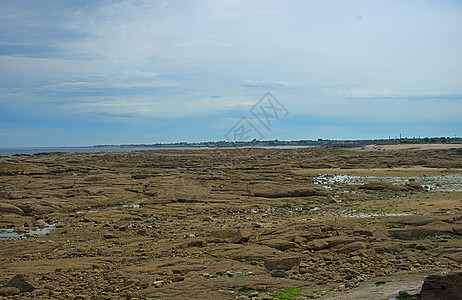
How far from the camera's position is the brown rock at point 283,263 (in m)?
10.2

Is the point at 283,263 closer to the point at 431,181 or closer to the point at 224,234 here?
the point at 224,234

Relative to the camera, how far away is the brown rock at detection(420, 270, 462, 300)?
23.4ft

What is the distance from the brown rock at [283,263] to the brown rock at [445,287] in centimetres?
373

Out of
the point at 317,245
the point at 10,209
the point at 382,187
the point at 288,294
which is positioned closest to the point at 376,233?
the point at 317,245

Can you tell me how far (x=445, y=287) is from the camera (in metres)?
7.16

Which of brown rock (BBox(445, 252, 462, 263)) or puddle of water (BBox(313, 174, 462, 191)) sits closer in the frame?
brown rock (BBox(445, 252, 462, 263))

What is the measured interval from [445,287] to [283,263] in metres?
4.11

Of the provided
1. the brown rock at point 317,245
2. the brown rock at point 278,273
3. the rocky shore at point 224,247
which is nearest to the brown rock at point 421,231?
the rocky shore at point 224,247

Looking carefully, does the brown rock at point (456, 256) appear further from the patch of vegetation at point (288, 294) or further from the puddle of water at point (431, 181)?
the puddle of water at point (431, 181)

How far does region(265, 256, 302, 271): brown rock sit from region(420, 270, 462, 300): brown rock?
3.73 m

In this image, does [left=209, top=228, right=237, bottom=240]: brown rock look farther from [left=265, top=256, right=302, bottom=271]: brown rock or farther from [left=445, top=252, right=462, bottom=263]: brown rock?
[left=445, top=252, right=462, bottom=263]: brown rock

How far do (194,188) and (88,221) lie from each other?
11.4m

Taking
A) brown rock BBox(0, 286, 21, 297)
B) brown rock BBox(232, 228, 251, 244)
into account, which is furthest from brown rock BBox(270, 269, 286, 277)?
brown rock BBox(0, 286, 21, 297)

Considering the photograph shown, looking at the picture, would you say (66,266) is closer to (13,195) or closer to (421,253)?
(421,253)
